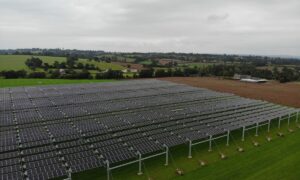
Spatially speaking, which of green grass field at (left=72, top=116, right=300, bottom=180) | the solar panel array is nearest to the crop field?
the solar panel array

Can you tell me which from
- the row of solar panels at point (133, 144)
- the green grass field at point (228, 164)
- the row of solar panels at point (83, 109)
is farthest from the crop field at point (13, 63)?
the green grass field at point (228, 164)

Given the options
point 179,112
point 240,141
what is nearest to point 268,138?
point 240,141

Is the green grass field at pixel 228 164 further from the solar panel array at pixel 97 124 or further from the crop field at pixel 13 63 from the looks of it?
the crop field at pixel 13 63

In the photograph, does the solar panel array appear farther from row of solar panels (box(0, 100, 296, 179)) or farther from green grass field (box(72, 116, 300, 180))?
green grass field (box(72, 116, 300, 180))

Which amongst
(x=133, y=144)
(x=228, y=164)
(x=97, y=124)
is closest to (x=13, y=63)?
(x=97, y=124)

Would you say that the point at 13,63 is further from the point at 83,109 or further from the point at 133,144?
the point at 133,144

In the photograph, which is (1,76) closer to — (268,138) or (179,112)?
(179,112)
